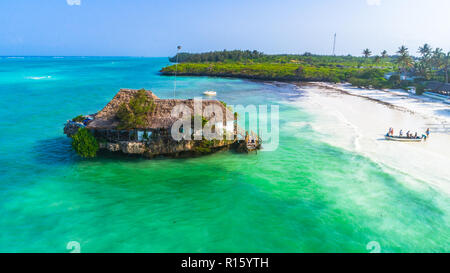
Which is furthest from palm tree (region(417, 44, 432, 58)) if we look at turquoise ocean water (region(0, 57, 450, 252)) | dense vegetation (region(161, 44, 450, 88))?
turquoise ocean water (region(0, 57, 450, 252))

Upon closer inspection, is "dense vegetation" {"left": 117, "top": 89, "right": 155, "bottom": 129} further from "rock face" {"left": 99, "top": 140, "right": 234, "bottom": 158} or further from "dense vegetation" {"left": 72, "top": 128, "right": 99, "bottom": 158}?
"dense vegetation" {"left": 72, "top": 128, "right": 99, "bottom": 158}

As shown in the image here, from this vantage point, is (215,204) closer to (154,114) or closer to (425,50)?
(154,114)

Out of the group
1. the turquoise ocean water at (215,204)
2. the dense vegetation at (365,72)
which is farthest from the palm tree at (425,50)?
the turquoise ocean water at (215,204)

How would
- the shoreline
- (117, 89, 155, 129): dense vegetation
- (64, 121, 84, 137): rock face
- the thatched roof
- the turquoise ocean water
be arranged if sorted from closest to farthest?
the turquoise ocean water, (117, 89, 155, 129): dense vegetation, the thatched roof, (64, 121, 84, 137): rock face, the shoreline

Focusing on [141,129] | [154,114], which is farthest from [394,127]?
[141,129]

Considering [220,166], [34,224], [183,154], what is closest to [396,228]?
[220,166]

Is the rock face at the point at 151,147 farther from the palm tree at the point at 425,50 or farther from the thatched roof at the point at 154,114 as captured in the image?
the palm tree at the point at 425,50
